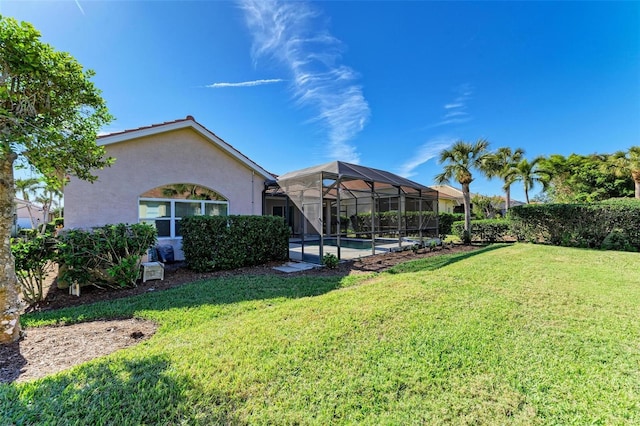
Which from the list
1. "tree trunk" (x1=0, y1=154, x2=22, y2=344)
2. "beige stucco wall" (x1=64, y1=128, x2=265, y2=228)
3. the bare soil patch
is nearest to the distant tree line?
"beige stucco wall" (x1=64, y1=128, x2=265, y2=228)

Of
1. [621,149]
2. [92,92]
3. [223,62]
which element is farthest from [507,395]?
[621,149]

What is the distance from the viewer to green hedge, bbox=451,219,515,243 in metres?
15.5

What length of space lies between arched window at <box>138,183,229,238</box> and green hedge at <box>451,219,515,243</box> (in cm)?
1477

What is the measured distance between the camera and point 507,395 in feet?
8.36

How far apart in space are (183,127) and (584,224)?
18345 mm

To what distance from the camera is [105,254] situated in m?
6.25

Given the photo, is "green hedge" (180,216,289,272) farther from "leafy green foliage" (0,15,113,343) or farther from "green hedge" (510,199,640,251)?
"green hedge" (510,199,640,251)

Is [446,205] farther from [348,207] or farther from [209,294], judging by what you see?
[209,294]

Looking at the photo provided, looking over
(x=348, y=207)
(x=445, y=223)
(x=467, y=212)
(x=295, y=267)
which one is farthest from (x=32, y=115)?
(x=445, y=223)

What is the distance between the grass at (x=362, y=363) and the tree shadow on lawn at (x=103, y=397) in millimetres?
14

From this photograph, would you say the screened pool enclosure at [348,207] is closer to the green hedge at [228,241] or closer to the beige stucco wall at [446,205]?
the green hedge at [228,241]

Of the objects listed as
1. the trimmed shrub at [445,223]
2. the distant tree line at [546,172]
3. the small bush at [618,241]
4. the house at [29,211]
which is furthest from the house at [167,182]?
the trimmed shrub at [445,223]

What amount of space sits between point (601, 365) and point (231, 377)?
13.9 ft

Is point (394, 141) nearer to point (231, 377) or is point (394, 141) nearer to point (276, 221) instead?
point (276, 221)
